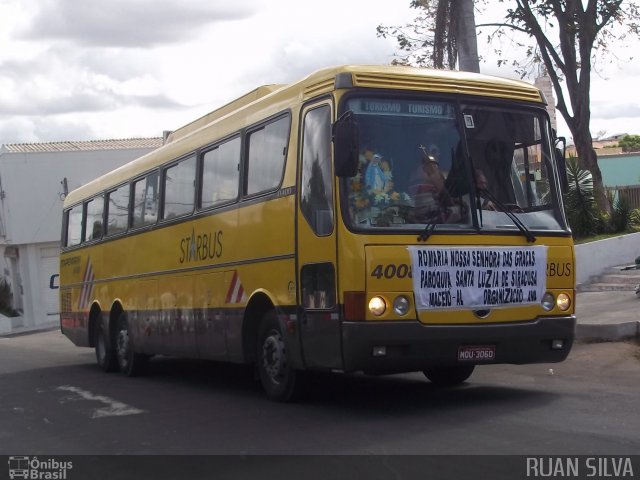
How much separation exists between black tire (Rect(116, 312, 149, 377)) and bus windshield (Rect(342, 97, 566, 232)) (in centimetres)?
732

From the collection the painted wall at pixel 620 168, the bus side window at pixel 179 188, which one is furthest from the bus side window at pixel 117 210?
the painted wall at pixel 620 168

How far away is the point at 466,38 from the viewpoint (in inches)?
624

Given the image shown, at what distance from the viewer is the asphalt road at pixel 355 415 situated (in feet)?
24.7

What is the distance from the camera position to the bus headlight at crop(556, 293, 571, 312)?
363 inches

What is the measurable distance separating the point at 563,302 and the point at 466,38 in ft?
25.4

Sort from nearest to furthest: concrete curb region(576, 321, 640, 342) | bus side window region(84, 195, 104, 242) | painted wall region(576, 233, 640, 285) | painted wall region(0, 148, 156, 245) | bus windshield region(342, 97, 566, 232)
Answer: bus windshield region(342, 97, 566, 232) < concrete curb region(576, 321, 640, 342) < bus side window region(84, 195, 104, 242) < painted wall region(576, 233, 640, 285) < painted wall region(0, 148, 156, 245)

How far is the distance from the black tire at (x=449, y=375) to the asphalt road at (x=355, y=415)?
146 millimetres

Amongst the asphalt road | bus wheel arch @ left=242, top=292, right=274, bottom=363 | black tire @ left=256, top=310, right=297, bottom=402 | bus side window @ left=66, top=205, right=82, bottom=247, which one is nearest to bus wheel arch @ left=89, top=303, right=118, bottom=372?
the asphalt road

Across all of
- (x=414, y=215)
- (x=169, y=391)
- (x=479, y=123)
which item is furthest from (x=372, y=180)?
(x=169, y=391)

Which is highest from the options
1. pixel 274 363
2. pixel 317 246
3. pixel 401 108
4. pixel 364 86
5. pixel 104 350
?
pixel 364 86

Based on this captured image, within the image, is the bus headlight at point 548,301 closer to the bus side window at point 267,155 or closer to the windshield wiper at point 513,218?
the windshield wiper at point 513,218

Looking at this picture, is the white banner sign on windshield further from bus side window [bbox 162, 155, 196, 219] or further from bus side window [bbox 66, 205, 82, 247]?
bus side window [bbox 66, 205, 82, 247]

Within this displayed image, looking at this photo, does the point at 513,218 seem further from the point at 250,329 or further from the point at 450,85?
the point at 250,329

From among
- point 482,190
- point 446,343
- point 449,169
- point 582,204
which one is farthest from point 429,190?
point 582,204
